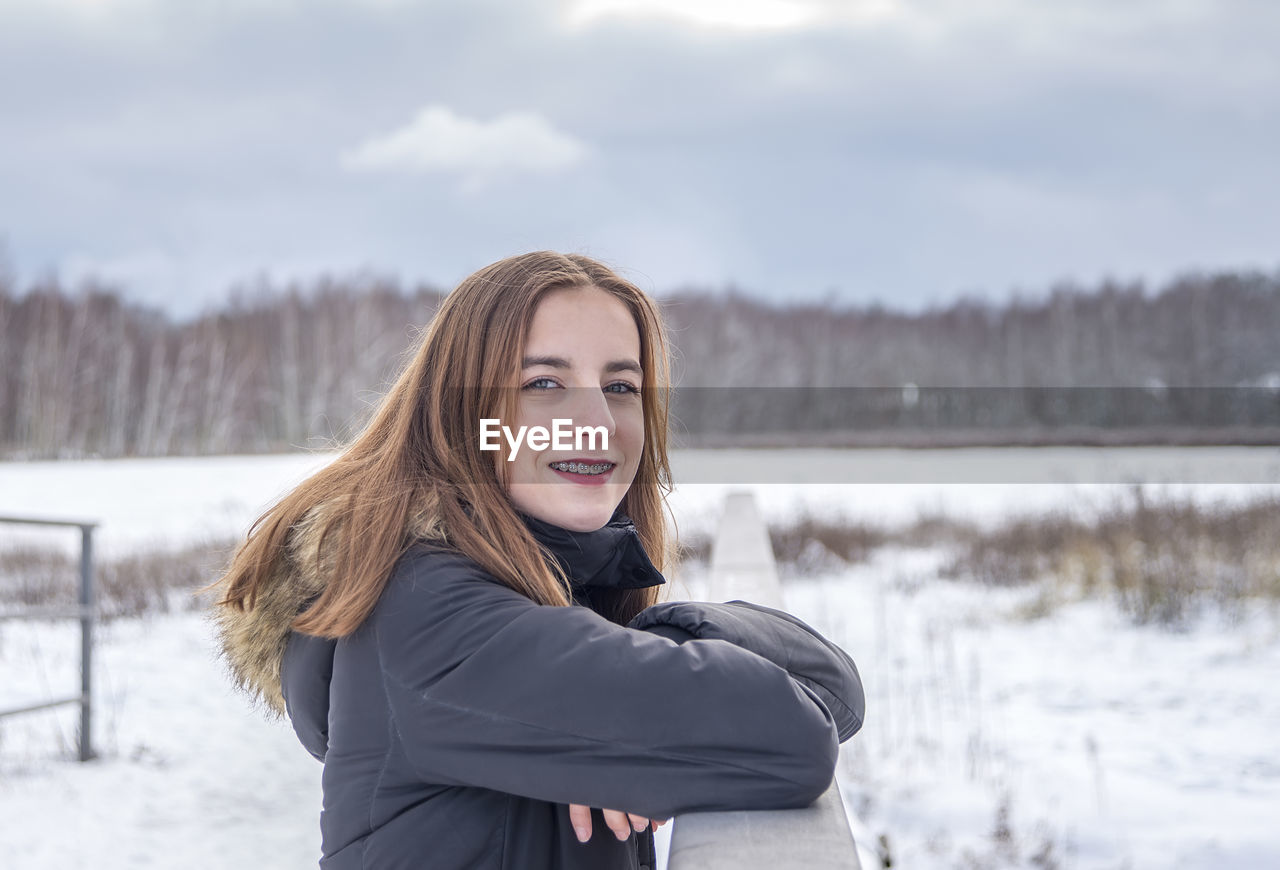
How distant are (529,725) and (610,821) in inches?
8.6

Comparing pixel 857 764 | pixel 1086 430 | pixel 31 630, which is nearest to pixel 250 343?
pixel 1086 430

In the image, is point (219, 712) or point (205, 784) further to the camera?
point (219, 712)

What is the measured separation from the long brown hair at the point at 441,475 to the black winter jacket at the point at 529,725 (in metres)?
0.05

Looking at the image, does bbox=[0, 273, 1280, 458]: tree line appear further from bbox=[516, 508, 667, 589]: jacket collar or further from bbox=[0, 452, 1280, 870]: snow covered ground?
bbox=[516, 508, 667, 589]: jacket collar

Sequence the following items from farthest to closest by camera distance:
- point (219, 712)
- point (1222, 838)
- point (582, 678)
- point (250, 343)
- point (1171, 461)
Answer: point (250, 343) < point (1171, 461) < point (219, 712) < point (1222, 838) < point (582, 678)

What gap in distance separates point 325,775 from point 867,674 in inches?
226

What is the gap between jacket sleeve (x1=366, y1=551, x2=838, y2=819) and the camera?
3.37 ft

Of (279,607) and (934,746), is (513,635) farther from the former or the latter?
(934,746)

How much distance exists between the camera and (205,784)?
4.80 m

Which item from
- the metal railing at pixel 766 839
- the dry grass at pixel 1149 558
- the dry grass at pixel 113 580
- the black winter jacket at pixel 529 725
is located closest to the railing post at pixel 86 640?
the dry grass at pixel 113 580

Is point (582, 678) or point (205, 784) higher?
point (582, 678)

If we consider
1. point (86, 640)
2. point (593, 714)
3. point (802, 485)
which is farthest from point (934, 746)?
point (802, 485)

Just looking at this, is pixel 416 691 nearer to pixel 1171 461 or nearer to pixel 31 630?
pixel 31 630

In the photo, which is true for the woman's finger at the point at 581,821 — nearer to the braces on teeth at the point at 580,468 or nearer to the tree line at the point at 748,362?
the braces on teeth at the point at 580,468
